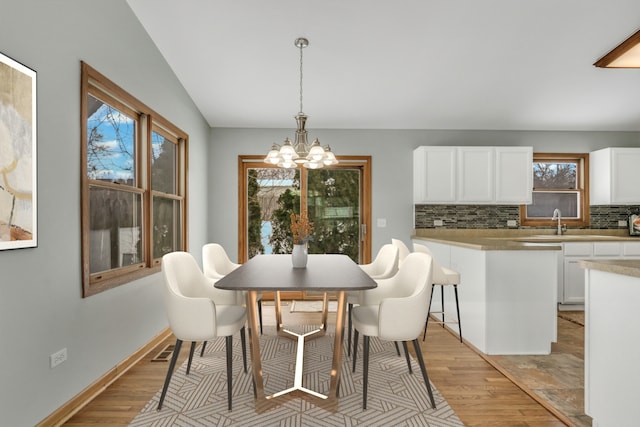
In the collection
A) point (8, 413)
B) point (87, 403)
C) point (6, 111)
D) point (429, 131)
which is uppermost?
point (429, 131)

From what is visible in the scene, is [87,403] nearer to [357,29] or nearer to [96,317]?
[96,317]

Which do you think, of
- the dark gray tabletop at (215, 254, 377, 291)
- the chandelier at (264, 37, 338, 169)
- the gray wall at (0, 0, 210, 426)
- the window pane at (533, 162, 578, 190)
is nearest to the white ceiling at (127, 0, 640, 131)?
the window pane at (533, 162, 578, 190)

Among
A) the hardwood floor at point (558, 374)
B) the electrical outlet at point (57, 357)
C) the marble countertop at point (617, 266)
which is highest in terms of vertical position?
the marble countertop at point (617, 266)

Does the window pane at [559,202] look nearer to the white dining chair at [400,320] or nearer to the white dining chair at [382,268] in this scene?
the white dining chair at [382,268]

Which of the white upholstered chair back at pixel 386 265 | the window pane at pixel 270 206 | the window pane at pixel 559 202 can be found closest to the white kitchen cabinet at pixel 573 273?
the window pane at pixel 559 202

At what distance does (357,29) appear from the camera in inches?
117

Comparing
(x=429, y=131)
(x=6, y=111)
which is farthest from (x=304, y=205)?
(x=6, y=111)

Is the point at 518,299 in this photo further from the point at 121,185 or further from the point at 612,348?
the point at 121,185

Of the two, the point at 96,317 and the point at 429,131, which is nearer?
the point at 96,317

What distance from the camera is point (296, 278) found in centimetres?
224

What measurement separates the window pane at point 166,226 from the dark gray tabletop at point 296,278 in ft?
3.83

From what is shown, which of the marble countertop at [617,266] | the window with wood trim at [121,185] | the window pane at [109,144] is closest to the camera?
the marble countertop at [617,266]

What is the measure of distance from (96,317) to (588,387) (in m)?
2.82

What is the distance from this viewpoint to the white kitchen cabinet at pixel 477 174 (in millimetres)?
4781
